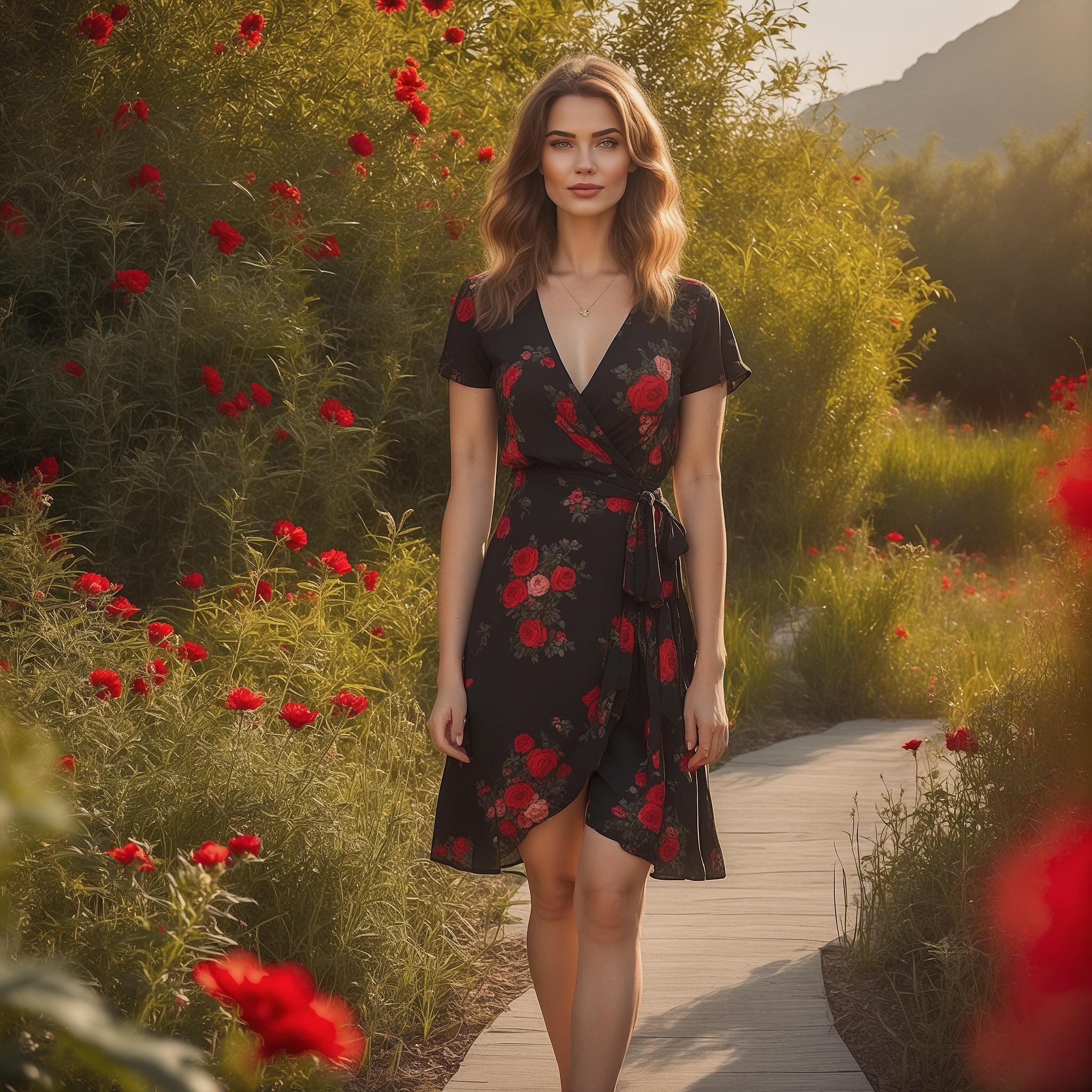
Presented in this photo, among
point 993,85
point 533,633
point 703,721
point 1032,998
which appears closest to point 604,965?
point 703,721

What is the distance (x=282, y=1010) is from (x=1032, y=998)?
1.66m

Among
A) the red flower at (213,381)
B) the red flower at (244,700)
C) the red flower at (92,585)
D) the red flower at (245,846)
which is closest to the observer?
the red flower at (245,846)

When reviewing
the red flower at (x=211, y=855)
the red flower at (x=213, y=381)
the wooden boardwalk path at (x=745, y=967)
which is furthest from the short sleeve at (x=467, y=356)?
the red flower at (x=213, y=381)

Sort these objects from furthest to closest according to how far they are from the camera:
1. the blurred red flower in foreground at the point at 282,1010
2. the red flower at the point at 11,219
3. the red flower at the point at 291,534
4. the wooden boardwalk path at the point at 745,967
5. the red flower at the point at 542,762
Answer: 1. the red flower at the point at 11,219
2. the red flower at the point at 291,534
3. the wooden boardwalk path at the point at 745,967
4. the red flower at the point at 542,762
5. the blurred red flower in foreground at the point at 282,1010

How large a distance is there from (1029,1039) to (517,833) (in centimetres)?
99

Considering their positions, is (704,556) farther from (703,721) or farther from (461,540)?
(461,540)

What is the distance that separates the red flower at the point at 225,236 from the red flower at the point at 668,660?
247 cm

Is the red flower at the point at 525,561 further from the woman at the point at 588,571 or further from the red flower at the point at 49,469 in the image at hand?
the red flower at the point at 49,469

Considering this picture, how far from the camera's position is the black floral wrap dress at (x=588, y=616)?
1983mm

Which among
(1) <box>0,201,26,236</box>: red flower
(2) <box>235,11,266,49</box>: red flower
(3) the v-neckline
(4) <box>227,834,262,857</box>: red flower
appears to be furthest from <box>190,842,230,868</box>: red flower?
(2) <box>235,11,266,49</box>: red flower

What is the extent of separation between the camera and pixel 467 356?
7.07ft

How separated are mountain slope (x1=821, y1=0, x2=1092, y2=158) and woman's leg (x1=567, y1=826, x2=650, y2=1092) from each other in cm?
2985

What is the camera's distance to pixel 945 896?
2.45m

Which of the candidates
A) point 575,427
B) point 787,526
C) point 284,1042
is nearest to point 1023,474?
point 787,526
